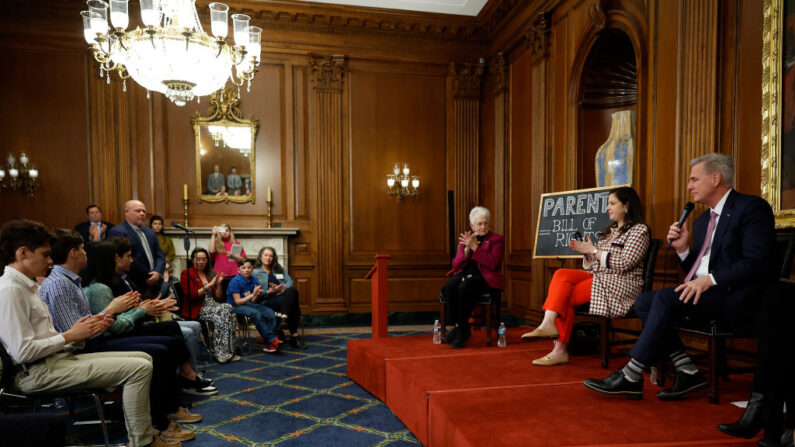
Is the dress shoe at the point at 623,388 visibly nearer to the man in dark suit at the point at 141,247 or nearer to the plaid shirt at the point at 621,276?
the plaid shirt at the point at 621,276

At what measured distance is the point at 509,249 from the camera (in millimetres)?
6695

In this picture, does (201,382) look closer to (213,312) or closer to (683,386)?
(213,312)

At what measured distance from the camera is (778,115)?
3.03 m

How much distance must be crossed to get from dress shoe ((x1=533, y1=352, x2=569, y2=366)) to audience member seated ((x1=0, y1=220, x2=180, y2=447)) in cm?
231

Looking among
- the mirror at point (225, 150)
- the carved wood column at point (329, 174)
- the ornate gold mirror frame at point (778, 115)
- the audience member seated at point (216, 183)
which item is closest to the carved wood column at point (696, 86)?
the ornate gold mirror frame at point (778, 115)

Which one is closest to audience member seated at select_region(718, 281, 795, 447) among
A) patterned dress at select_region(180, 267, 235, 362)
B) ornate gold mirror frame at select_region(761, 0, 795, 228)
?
ornate gold mirror frame at select_region(761, 0, 795, 228)

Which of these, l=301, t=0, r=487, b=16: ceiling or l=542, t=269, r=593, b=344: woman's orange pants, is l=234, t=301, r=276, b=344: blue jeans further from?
l=301, t=0, r=487, b=16: ceiling

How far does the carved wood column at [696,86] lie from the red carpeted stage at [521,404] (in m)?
1.62

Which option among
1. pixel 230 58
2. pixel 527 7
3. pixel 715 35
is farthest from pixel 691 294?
pixel 527 7

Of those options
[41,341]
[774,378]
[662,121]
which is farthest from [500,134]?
Answer: [41,341]

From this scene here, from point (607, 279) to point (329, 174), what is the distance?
15.7 feet

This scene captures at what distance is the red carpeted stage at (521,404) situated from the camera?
199 cm

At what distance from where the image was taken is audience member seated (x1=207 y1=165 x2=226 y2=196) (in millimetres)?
6812

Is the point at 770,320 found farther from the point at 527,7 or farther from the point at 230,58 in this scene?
the point at 527,7
